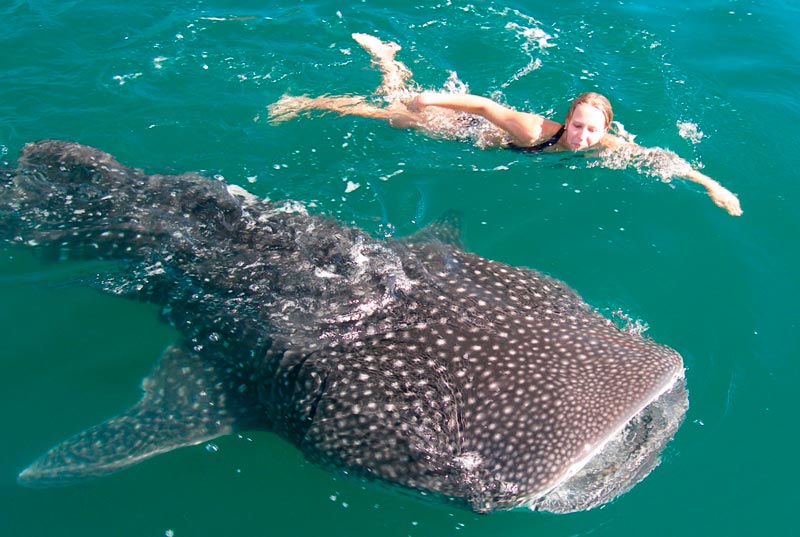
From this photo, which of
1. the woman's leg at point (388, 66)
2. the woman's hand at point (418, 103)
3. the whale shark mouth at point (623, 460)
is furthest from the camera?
the woman's leg at point (388, 66)

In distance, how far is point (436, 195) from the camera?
9.12m

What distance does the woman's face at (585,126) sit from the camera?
8.83 metres

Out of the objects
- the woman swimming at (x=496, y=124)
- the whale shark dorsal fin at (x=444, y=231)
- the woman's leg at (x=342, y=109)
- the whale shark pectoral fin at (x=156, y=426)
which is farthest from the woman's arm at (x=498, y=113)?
the whale shark pectoral fin at (x=156, y=426)

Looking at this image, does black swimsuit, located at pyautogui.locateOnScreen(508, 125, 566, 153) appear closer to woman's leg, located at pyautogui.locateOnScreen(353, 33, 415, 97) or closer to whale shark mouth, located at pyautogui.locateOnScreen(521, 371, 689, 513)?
woman's leg, located at pyautogui.locateOnScreen(353, 33, 415, 97)

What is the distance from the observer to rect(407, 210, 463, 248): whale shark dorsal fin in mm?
7788

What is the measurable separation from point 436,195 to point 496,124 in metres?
1.64

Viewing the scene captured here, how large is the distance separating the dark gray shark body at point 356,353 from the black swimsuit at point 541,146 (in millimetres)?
2577

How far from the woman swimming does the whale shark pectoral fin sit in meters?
4.88

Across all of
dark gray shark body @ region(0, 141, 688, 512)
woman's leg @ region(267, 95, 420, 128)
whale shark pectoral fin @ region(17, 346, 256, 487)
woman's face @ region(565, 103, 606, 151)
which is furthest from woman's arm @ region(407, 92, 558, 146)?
whale shark pectoral fin @ region(17, 346, 256, 487)

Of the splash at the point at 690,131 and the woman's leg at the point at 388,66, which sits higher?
the woman's leg at the point at 388,66

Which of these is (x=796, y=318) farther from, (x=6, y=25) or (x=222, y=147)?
(x=6, y=25)

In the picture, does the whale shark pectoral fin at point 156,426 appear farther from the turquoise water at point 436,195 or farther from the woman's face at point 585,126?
the woman's face at point 585,126

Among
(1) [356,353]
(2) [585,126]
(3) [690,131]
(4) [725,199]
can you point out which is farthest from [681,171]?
(1) [356,353]

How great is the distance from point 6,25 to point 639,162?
10802 mm
